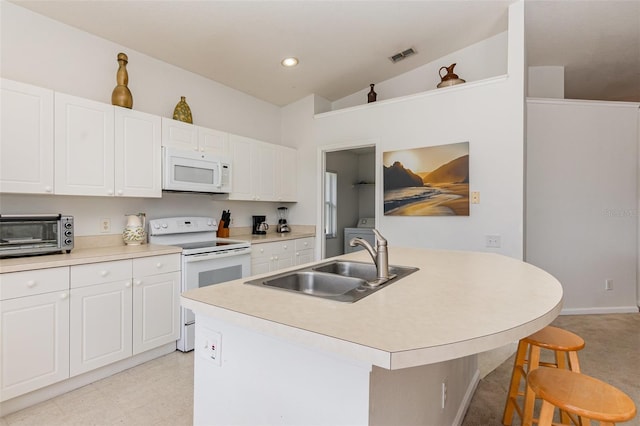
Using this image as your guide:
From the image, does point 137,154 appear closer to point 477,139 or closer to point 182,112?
point 182,112

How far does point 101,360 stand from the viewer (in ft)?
7.55

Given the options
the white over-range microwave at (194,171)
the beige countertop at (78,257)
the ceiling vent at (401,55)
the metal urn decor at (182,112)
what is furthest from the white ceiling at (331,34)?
the beige countertop at (78,257)

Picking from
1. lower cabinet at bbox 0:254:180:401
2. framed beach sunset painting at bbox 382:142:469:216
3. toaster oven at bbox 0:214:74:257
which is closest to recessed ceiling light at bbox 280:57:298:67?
framed beach sunset painting at bbox 382:142:469:216

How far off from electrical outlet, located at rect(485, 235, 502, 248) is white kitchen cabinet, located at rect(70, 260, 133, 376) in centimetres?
316

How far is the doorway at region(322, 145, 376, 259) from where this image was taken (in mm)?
→ 6109

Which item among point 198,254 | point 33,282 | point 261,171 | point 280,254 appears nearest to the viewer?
point 33,282

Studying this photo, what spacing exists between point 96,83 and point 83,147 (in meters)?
0.73

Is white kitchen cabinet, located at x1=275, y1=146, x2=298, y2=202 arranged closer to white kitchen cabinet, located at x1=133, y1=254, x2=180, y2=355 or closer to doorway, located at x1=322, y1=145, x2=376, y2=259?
doorway, located at x1=322, y1=145, x2=376, y2=259

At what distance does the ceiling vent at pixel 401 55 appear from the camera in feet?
12.2

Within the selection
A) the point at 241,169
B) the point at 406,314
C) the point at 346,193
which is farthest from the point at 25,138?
the point at 346,193

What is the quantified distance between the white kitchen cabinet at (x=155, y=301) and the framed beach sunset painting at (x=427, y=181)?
93.5 inches

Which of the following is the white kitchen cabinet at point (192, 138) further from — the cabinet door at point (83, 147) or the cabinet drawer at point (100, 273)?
the cabinet drawer at point (100, 273)

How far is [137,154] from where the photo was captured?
275 centimetres

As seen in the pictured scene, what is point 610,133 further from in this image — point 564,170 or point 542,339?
point 542,339
